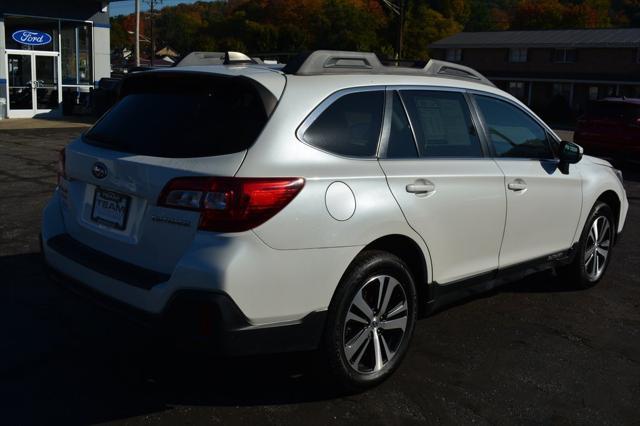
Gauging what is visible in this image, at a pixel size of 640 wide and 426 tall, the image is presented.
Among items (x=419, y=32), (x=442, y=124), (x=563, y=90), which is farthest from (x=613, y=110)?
(x=419, y=32)

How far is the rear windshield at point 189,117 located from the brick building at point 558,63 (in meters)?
46.4

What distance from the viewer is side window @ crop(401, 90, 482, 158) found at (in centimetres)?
417

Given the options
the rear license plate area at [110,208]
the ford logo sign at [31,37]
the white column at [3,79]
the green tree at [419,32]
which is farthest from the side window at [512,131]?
the green tree at [419,32]

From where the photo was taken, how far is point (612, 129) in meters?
15.2

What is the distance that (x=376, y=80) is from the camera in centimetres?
402

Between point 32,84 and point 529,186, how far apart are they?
21989mm

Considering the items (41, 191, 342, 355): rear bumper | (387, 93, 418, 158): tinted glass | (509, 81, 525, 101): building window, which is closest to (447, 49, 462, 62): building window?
(509, 81, 525, 101): building window

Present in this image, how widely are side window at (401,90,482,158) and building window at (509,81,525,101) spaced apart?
53.5 metres

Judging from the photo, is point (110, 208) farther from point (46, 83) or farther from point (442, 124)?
point (46, 83)

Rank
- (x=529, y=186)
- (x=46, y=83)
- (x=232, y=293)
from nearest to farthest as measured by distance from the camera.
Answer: (x=232, y=293), (x=529, y=186), (x=46, y=83)

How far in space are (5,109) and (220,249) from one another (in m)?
22.1

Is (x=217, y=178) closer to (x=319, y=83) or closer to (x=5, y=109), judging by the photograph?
(x=319, y=83)

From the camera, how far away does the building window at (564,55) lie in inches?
2057

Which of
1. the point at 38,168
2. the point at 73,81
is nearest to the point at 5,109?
the point at 73,81
